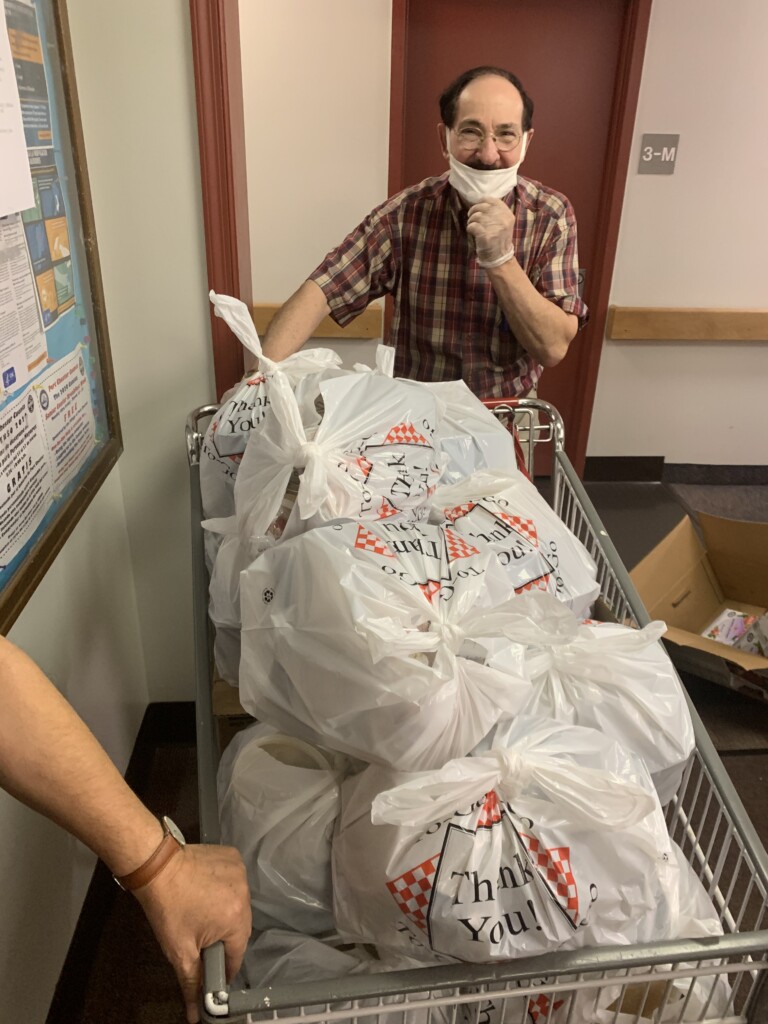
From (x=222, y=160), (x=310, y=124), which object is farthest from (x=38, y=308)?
(x=310, y=124)

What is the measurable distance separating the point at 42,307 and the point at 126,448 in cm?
54

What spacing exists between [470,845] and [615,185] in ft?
10.6

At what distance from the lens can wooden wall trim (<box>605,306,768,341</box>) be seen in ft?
11.5

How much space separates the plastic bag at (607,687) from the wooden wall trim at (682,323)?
2914 millimetres

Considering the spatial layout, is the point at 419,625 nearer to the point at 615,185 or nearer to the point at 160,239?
the point at 160,239

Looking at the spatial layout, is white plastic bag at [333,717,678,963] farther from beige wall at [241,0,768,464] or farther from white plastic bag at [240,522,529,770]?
beige wall at [241,0,768,464]

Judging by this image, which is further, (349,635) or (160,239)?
(160,239)

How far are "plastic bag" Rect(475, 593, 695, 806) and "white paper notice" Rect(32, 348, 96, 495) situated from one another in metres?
0.92

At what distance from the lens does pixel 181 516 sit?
188 cm

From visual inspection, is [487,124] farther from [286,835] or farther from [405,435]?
[286,835]

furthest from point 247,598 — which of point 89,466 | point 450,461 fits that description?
point 89,466

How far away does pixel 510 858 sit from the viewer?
68 centimetres

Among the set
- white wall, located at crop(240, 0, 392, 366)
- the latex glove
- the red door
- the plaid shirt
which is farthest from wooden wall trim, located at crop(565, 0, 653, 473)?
the latex glove

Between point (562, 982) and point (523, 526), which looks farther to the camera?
point (523, 526)
